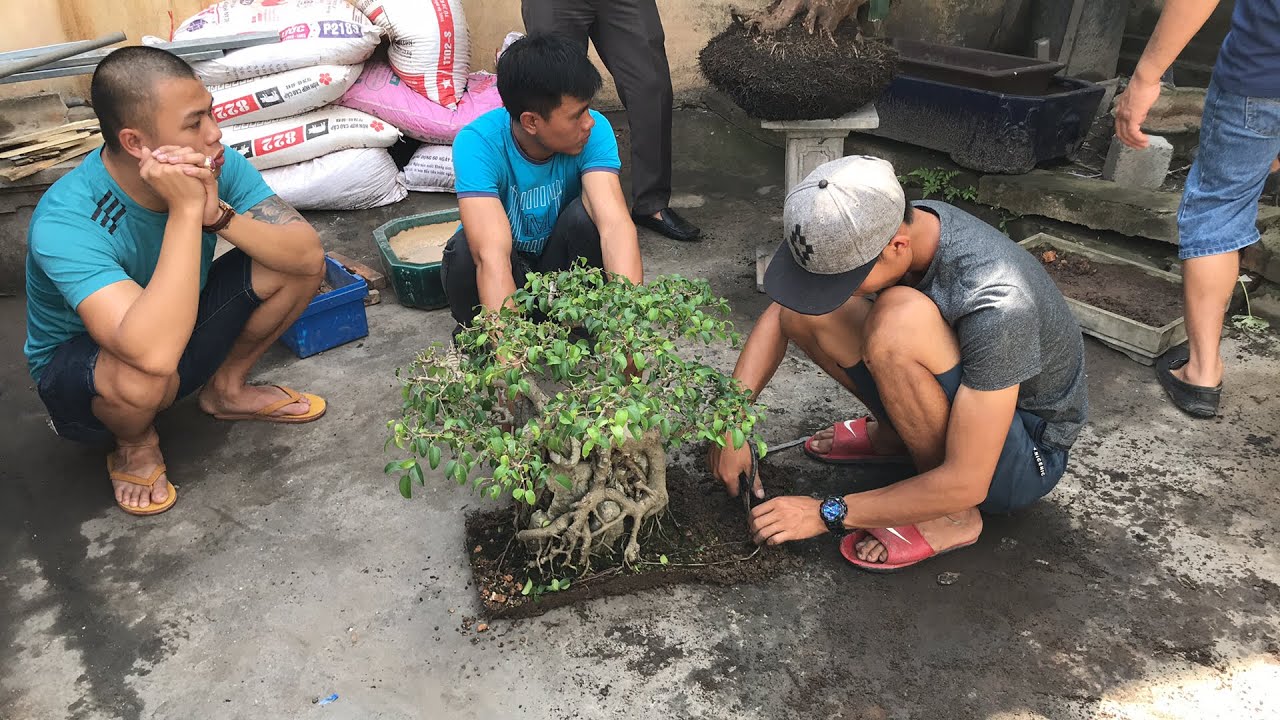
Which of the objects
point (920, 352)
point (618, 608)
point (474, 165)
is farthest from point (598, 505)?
point (474, 165)

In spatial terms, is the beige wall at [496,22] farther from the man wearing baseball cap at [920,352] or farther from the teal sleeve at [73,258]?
the man wearing baseball cap at [920,352]

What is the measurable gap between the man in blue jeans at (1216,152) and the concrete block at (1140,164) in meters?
1.11

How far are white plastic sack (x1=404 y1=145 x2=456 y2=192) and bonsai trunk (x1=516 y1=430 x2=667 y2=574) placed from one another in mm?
2735

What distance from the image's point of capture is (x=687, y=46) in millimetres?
5434

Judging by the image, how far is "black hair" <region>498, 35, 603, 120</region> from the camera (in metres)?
2.48

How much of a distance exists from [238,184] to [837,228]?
1897 mm

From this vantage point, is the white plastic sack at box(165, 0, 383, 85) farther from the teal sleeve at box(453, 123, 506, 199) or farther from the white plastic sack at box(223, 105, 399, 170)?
the teal sleeve at box(453, 123, 506, 199)

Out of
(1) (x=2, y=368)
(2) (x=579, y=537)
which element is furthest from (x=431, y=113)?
(2) (x=579, y=537)

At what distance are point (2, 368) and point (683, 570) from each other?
2.77m

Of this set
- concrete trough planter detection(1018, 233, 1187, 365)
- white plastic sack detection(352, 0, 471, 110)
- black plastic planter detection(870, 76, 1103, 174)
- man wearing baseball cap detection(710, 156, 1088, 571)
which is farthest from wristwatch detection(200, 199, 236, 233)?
black plastic planter detection(870, 76, 1103, 174)

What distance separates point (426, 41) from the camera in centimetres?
445

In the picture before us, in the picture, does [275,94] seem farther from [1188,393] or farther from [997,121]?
[1188,393]

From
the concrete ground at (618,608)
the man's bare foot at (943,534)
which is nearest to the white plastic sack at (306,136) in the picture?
the concrete ground at (618,608)

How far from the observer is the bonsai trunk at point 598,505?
216 cm
